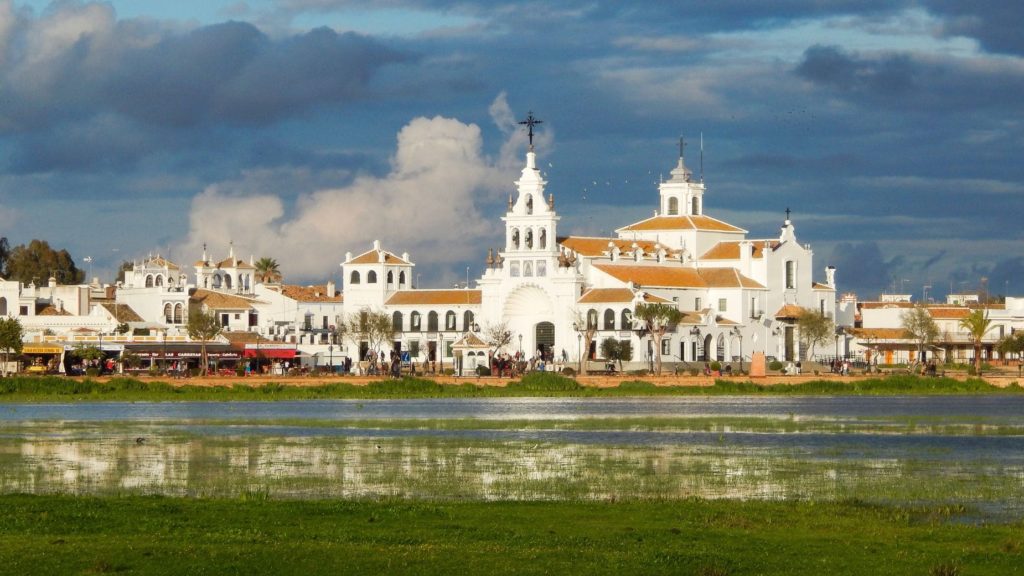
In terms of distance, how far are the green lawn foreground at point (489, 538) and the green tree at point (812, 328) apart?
102m

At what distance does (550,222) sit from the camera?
134000mm

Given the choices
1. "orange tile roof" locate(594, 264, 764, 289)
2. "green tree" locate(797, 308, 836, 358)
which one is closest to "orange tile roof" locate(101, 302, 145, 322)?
"orange tile roof" locate(594, 264, 764, 289)

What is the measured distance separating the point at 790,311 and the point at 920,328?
38.3 ft

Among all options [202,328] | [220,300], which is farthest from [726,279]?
[220,300]

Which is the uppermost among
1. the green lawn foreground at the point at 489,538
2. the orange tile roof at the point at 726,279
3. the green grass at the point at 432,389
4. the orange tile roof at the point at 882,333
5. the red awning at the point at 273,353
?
the orange tile roof at the point at 726,279

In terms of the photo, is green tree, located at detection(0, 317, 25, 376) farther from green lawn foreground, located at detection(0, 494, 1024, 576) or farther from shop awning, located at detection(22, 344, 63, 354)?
green lawn foreground, located at detection(0, 494, 1024, 576)

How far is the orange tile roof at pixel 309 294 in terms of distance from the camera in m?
161

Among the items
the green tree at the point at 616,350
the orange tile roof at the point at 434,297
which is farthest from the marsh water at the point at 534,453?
the orange tile roof at the point at 434,297

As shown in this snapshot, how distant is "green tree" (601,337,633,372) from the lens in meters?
123

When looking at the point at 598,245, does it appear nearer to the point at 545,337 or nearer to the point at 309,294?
the point at 545,337

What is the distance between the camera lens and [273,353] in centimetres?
13050

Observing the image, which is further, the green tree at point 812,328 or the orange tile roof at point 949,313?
the orange tile roof at point 949,313

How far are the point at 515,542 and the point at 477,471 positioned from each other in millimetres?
12448

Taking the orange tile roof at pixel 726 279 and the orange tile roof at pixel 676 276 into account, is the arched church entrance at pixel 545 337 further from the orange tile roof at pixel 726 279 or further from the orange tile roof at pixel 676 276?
the orange tile roof at pixel 726 279
